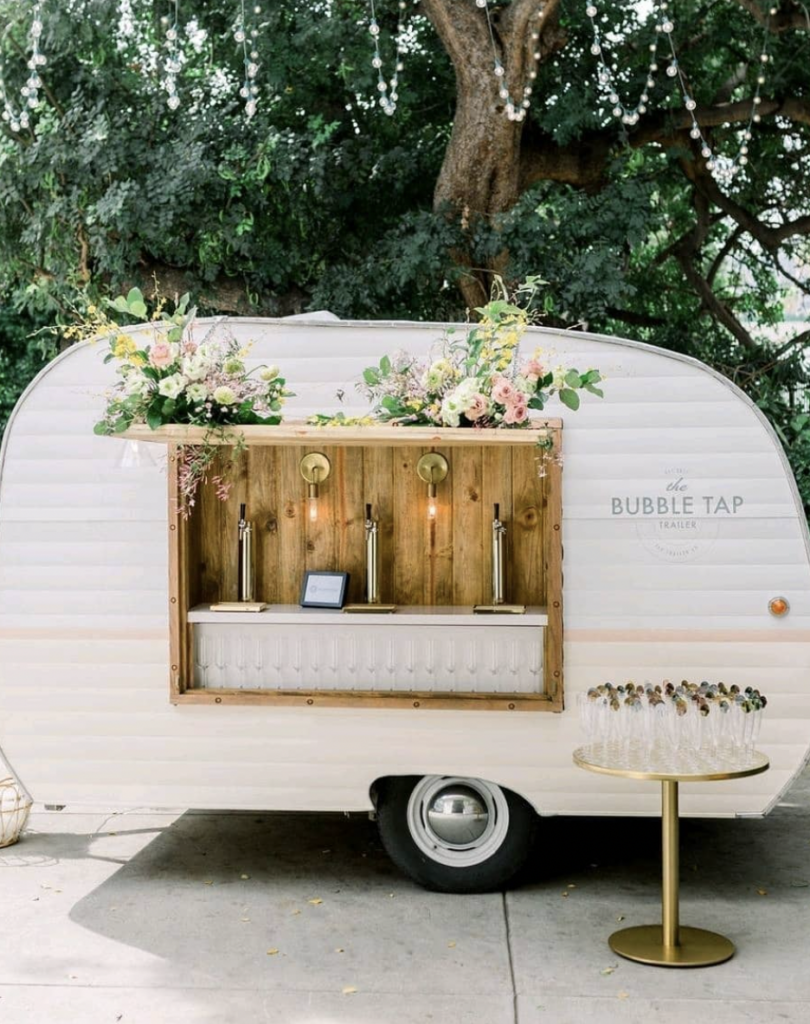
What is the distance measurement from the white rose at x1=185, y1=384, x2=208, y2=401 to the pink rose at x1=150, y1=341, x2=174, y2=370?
12 cm

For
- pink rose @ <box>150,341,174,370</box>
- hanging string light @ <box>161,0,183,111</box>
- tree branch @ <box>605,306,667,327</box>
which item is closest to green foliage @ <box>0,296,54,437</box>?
hanging string light @ <box>161,0,183,111</box>

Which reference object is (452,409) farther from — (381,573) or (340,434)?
(381,573)

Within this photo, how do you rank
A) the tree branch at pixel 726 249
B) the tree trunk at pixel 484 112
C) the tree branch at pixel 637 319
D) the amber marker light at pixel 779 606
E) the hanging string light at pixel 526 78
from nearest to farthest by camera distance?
the amber marker light at pixel 779 606 < the hanging string light at pixel 526 78 < the tree trunk at pixel 484 112 < the tree branch at pixel 637 319 < the tree branch at pixel 726 249

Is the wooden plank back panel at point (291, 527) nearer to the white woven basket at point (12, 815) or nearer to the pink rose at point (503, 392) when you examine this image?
the pink rose at point (503, 392)

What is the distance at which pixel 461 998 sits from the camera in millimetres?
4277

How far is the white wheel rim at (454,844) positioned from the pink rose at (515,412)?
1.57 metres

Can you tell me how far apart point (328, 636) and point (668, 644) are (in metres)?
1.40

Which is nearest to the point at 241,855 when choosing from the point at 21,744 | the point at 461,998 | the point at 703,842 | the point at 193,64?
the point at 21,744

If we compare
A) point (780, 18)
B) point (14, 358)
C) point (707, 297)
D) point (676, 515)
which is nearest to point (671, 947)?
point (676, 515)

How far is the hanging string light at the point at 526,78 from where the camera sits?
7.77 meters

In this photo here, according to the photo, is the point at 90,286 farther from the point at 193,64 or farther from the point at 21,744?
the point at 21,744

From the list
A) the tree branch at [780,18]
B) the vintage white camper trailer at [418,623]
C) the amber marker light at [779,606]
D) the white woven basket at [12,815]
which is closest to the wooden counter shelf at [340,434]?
the vintage white camper trailer at [418,623]

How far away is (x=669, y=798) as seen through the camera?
14.9 feet

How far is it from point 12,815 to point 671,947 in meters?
3.15
